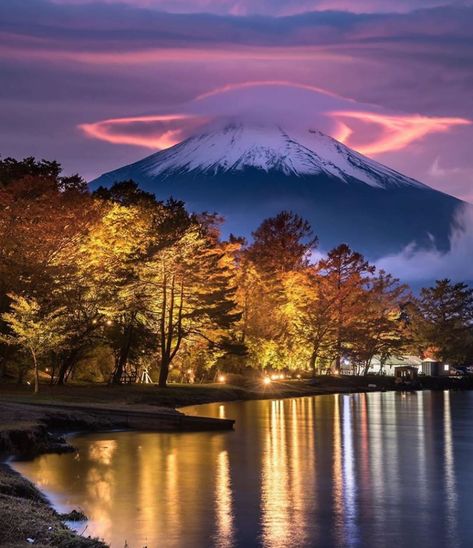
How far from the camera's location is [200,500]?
2234 centimetres

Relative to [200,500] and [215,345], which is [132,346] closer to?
[215,345]

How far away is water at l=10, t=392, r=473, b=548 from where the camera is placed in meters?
18.6

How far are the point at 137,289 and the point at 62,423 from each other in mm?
27695

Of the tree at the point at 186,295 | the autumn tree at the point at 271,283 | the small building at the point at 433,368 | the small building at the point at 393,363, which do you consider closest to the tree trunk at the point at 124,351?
the tree at the point at 186,295

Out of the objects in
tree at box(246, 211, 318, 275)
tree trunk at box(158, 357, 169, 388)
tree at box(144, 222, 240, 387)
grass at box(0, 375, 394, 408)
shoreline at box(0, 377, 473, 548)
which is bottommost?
shoreline at box(0, 377, 473, 548)

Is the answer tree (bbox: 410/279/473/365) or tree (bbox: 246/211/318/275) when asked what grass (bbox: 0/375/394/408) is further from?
tree (bbox: 410/279/473/365)

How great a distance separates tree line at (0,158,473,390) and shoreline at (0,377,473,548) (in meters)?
3.79

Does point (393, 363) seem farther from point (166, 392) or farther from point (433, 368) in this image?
point (166, 392)

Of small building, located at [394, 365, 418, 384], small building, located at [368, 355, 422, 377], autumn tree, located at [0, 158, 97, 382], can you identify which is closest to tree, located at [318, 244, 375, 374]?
small building, located at [394, 365, 418, 384]

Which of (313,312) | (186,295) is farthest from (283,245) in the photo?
(186,295)

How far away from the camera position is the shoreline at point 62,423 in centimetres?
1523

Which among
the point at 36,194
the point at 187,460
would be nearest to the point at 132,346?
the point at 36,194

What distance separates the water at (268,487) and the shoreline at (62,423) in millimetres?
1093

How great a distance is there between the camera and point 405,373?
138500mm
